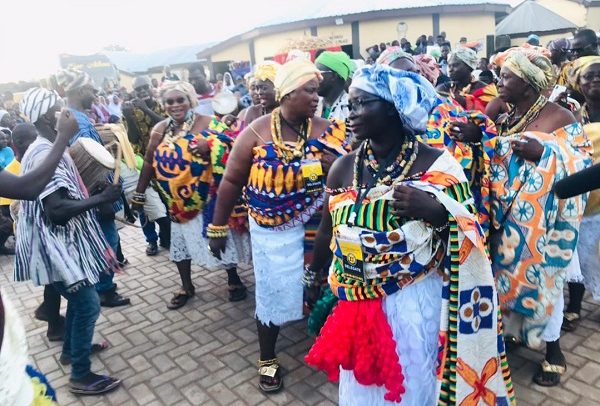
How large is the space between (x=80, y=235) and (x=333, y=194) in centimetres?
211

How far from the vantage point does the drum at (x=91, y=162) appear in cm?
383

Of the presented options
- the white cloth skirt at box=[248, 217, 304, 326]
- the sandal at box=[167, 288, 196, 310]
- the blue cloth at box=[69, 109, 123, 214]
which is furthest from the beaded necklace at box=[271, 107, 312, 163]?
the sandal at box=[167, 288, 196, 310]

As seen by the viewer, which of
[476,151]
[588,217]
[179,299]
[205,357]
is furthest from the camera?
[179,299]

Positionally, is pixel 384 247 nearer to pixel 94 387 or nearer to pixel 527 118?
pixel 527 118

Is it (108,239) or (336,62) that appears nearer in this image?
(336,62)

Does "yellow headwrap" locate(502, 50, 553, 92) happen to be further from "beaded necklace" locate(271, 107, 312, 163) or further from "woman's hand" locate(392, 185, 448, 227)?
"woman's hand" locate(392, 185, 448, 227)

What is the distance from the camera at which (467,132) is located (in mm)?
3299

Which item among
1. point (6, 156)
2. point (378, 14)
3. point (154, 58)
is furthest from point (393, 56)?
point (154, 58)

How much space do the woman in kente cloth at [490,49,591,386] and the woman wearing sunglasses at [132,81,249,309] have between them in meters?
2.51

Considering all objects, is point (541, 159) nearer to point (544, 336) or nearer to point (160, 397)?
point (544, 336)

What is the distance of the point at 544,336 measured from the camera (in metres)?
3.32

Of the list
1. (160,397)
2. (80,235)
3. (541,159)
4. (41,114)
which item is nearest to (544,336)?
(541,159)

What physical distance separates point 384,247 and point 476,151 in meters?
1.56

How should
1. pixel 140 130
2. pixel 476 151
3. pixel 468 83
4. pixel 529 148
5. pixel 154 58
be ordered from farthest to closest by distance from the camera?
pixel 154 58, pixel 140 130, pixel 468 83, pixel 476 151, pixel 529 148
